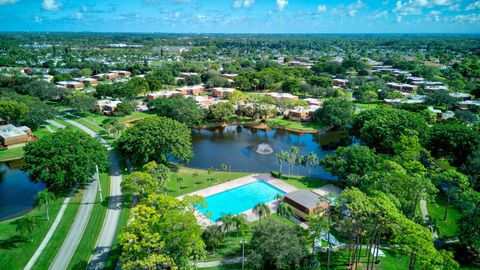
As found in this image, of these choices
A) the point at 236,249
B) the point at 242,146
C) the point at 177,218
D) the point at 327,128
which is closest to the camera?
the point at 177,218

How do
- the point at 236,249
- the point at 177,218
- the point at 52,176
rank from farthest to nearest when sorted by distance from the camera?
the point at 52,176 < the point at 236,249 < the point at 177,218

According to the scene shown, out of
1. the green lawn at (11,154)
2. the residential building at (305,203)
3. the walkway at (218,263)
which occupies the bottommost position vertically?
Answer: the walkway at (218,263)

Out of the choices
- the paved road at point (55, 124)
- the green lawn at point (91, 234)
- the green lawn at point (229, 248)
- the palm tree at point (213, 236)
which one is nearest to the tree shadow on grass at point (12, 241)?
the green lawn at point (91, 234)

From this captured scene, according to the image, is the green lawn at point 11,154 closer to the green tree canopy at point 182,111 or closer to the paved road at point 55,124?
the paved road at point 55,124

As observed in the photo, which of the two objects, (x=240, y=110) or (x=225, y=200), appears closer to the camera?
(x=225, y=200)

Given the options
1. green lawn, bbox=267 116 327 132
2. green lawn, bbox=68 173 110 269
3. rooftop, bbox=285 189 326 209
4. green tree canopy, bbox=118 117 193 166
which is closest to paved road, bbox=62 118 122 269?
green lawn, bbox=68 173 110 269

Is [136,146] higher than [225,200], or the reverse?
[136,146]

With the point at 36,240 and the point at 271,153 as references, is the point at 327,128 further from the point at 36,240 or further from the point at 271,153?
the point at 36,240

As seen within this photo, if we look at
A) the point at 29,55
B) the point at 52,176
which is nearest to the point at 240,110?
the point at 52,176
